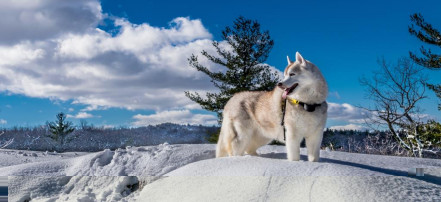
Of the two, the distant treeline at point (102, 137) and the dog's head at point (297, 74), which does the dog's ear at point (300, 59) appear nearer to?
the dog's head at point (297, 74)

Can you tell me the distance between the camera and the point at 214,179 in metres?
3.69

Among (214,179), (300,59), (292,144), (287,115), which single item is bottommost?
(214,179)

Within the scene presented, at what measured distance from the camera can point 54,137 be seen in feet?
34.3

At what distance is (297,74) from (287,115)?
0.39 meters

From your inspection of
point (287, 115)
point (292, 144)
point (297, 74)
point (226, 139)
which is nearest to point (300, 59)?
point (297, 74)

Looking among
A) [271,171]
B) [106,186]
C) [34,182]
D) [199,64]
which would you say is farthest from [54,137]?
[271,171]

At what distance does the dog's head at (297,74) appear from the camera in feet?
12.6

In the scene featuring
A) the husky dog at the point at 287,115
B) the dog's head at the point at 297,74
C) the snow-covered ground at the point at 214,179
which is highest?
the dog's head at the point at 297,74

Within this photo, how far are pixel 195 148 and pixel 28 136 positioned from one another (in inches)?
284

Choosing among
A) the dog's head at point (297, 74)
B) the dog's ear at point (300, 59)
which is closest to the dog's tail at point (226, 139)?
the dog's head at point (297, 74)

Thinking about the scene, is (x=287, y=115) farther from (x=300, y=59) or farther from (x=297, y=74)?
(x=300, y=59)

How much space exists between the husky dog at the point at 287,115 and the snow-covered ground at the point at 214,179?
9.1 inches

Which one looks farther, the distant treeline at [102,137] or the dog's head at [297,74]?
the distant treeline at [102,137]

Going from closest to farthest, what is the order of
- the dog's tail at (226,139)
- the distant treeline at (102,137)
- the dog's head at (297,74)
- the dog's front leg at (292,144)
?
1. the dog's head at (297,74)
2. the dog's front leg at (292,144)
3. the dog's tail at (226,139)
4. the distant treeline at (102,137)
